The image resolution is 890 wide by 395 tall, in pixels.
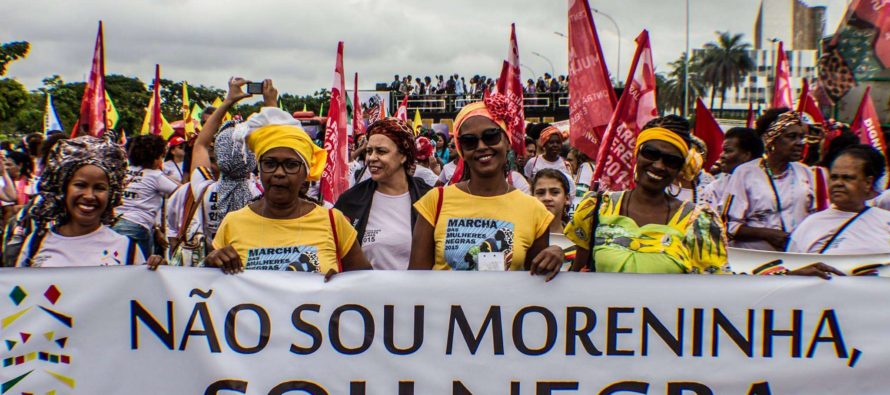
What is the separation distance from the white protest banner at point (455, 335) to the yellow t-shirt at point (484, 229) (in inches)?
5.7

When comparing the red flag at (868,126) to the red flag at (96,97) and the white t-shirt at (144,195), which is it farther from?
the red flag at (96,97)

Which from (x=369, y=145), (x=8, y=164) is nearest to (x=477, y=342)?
(x=369, y=145)

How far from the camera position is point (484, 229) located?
353cm

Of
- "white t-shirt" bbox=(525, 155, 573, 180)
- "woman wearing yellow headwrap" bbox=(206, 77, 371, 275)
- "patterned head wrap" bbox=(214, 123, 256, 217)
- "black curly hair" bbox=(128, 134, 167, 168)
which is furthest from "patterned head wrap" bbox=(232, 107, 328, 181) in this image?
"white t-shirt" bbox=(525, 155, 573, 180)

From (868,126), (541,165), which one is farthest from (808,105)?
(541,165)

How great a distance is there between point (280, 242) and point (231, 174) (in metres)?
1.61

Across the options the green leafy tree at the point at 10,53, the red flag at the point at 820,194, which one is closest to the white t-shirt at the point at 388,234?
the red flag at the point at 820,194

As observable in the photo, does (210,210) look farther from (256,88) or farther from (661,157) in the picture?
(661,157)

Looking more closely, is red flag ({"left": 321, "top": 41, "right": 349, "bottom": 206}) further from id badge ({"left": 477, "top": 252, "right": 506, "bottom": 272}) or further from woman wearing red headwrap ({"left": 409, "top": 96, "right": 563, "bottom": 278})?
id badge ({"left": 477, "top": 252, "right": 506, "bottom": 272})

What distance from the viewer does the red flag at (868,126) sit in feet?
26.5

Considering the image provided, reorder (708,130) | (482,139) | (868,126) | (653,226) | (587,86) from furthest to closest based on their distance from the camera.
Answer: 1. (708,130)
2. (868,126)
3. (587,86)
4. (482,139)
5. (653,226)

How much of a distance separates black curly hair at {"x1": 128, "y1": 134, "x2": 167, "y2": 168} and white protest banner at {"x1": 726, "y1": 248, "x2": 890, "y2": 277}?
4870 millimetres

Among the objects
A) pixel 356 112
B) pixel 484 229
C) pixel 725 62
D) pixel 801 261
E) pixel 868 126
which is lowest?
pixel 801 261

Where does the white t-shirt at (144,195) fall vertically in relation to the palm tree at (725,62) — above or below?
below
